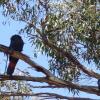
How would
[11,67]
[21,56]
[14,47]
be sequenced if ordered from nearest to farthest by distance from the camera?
[21,56] → [14,47] → [11,67]

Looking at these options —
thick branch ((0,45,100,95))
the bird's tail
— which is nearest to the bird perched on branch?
the bird's tail

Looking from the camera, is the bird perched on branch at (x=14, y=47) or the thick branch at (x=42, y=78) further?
the bird perched on branch at (x=14, y=47)

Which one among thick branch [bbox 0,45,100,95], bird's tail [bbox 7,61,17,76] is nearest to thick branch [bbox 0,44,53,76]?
thick branch [bbox 0,45,100,95]

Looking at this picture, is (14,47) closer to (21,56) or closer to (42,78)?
(21,56)

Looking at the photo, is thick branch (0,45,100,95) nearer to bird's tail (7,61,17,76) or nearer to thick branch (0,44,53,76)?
thick branch (0,44,53,76)

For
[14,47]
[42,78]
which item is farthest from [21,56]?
[42,78]

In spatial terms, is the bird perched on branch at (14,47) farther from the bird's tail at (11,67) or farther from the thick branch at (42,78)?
the thick branch at (42,78)

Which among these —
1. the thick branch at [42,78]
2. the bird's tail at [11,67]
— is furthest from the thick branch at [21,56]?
the bird's tail at [11,67]

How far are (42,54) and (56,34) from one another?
1.49 ft

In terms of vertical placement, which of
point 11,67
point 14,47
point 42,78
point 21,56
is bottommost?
point 42,78

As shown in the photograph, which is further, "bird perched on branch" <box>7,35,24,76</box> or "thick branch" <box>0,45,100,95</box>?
"bird perched on branch" <box>7,35,24,76</box>

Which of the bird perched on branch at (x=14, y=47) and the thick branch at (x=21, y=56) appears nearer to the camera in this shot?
the thick branch at (x=21, y=56)

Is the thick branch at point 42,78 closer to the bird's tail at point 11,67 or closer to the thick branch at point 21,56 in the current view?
the thick branch at point 21,56

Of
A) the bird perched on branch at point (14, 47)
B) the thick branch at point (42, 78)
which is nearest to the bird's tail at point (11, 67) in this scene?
the bird perched on branch at point (14, 47)
